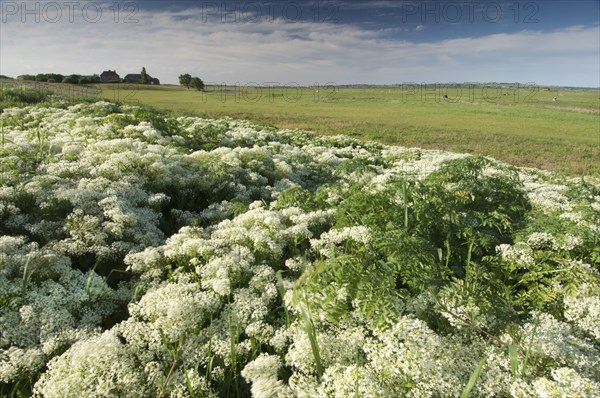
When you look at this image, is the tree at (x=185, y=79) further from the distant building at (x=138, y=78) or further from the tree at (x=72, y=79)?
the tree at (x=72, y=79)

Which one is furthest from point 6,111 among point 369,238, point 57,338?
point 369,238

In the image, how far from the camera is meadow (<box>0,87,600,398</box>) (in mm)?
3600

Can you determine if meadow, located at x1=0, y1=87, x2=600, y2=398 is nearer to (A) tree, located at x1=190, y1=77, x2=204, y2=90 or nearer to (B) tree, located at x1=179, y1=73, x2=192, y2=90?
(A) tree, located at x1=190, y1=77, x2=204, y2=90

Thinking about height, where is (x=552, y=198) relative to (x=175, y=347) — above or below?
above

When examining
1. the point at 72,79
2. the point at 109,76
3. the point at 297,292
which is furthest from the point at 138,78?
the point at 297,292

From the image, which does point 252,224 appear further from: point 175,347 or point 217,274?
point 175,347

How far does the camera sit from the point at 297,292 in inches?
158

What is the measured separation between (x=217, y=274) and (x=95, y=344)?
170 cm

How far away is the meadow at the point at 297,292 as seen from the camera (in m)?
3.60

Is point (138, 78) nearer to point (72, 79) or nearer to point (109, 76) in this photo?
point (109, 76)

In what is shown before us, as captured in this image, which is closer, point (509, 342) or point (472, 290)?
point (509, 342)

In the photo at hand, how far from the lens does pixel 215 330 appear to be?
176 inches

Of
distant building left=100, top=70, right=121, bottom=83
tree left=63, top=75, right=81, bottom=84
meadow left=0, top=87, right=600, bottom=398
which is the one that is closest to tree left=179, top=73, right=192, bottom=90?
distant building left=100, top=70, right=121, bottom=83

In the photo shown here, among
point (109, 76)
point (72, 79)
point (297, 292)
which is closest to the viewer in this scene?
point (297, 292)
